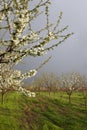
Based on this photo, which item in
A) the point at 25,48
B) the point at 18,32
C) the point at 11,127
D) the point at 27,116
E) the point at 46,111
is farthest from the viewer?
the point at 46,111

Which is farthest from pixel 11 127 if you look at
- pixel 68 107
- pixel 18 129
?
pixel 68 107

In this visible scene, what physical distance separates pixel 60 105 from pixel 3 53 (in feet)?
201

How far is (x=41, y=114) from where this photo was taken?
59094 mm

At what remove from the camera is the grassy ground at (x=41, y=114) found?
50250 millimetres

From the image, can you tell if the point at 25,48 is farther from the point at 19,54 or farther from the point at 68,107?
the point at 68,107

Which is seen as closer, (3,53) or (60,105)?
(3,53)

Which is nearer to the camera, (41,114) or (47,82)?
(41,114)

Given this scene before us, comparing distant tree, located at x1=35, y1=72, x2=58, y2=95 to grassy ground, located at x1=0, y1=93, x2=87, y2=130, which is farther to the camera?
distant tree, located at x1=35, y1=72, x2=58, y2=95

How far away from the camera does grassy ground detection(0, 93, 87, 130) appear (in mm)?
50250

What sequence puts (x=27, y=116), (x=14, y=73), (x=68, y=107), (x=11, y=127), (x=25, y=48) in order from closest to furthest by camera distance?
(x=25, y=48)
(x=14, y=73)
(x=11, y=127)
(x=27, y=116)
(x=68, y=107)

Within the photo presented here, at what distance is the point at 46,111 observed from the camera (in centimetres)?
6253

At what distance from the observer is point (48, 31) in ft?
27.2

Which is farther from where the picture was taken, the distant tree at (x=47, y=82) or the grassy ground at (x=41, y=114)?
the distant tree at (x=47, y=82)

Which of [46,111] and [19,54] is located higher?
[19,54]
